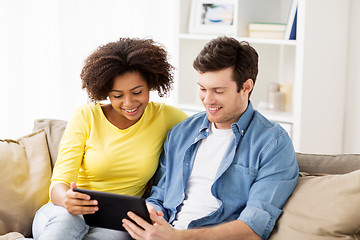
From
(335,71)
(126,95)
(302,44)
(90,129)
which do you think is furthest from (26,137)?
(335,71)

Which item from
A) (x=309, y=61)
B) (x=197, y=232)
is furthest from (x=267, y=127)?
(x=309, y=61)

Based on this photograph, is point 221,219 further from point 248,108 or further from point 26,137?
point 26,137

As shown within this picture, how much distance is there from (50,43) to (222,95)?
1.80 metres

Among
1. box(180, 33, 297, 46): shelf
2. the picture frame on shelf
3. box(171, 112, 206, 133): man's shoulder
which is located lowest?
box(171, 112, 206, 133): man's shoulder

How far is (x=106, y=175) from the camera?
2086 millimetres

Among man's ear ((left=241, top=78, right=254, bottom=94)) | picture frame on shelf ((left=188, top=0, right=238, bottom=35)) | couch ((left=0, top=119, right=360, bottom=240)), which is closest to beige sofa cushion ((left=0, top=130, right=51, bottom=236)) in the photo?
couch ((left=0, top=119, right=360, bottom=240))

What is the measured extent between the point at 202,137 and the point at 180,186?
20 cm

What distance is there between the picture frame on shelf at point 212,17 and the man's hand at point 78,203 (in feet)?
5.87

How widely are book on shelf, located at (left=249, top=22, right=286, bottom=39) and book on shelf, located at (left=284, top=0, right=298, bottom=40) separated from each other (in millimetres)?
46

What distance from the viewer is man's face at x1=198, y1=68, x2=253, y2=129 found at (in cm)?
192

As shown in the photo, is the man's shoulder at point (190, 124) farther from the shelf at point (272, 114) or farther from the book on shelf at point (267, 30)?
the book on shelf at point (267, 30)

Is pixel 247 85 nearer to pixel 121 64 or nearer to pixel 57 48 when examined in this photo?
pixel 121 64

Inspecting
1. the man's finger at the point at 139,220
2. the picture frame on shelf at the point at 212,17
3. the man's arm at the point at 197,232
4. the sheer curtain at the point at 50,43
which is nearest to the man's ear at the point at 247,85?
the man's arm at the point at 197,232

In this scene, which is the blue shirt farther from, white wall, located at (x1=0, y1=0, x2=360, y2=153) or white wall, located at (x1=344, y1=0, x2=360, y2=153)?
white wall, located at (x1=344, y1=0, x2=360, y2=153)
